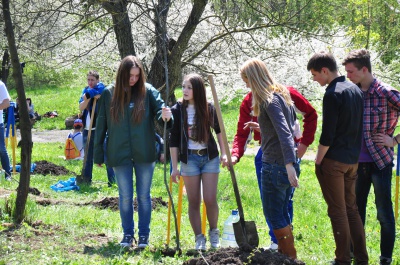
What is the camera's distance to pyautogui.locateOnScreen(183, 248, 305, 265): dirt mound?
4.68 m

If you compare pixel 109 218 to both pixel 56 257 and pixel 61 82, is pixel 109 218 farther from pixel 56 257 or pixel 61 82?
pixel 61 82

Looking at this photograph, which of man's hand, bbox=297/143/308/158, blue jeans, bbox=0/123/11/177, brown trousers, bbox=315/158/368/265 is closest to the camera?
brown trousers, bbox=315/158/368/265

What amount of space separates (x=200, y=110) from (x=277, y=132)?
1401 millimetres

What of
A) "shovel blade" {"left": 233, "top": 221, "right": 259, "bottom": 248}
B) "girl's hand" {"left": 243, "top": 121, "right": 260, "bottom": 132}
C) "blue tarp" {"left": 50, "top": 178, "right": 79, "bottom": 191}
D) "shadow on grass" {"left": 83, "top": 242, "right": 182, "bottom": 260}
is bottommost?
"shadow on grass" {"left": 83, "top": 242, "right": 182, "bottom": 260}

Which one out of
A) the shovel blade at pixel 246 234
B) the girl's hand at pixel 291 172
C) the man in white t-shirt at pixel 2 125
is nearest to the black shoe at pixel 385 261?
the shovel blade at pixel 246 234

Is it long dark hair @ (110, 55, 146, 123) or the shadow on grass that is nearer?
the shadow on grass

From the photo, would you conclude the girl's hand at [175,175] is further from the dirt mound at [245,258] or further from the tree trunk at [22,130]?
the tree trunk at [22,130]

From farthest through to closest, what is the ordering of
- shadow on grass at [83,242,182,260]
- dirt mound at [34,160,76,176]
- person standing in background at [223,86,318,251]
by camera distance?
dirt mound at [34,160,76,176] < shadow on grass at [83,242,182,260] < person standing in background at [223,86,318,251]

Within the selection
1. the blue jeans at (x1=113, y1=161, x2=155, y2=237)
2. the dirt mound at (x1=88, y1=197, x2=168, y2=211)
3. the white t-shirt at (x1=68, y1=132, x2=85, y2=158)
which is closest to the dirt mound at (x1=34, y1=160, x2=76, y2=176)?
the white t-shirt at (x1=68, y1=132, x2=85, y2=158)

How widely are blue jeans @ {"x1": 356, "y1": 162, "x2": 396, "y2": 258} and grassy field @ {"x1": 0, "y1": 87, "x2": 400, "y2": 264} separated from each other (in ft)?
1.22

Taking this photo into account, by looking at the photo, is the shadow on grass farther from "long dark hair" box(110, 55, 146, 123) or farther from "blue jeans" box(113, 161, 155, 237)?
"long dark hair" box(110, 55, 146, 123)

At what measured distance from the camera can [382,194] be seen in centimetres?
547

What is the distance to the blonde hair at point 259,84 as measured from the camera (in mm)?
4930

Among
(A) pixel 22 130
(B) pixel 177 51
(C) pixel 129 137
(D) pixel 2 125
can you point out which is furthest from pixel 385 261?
(B) pixel 177 51
